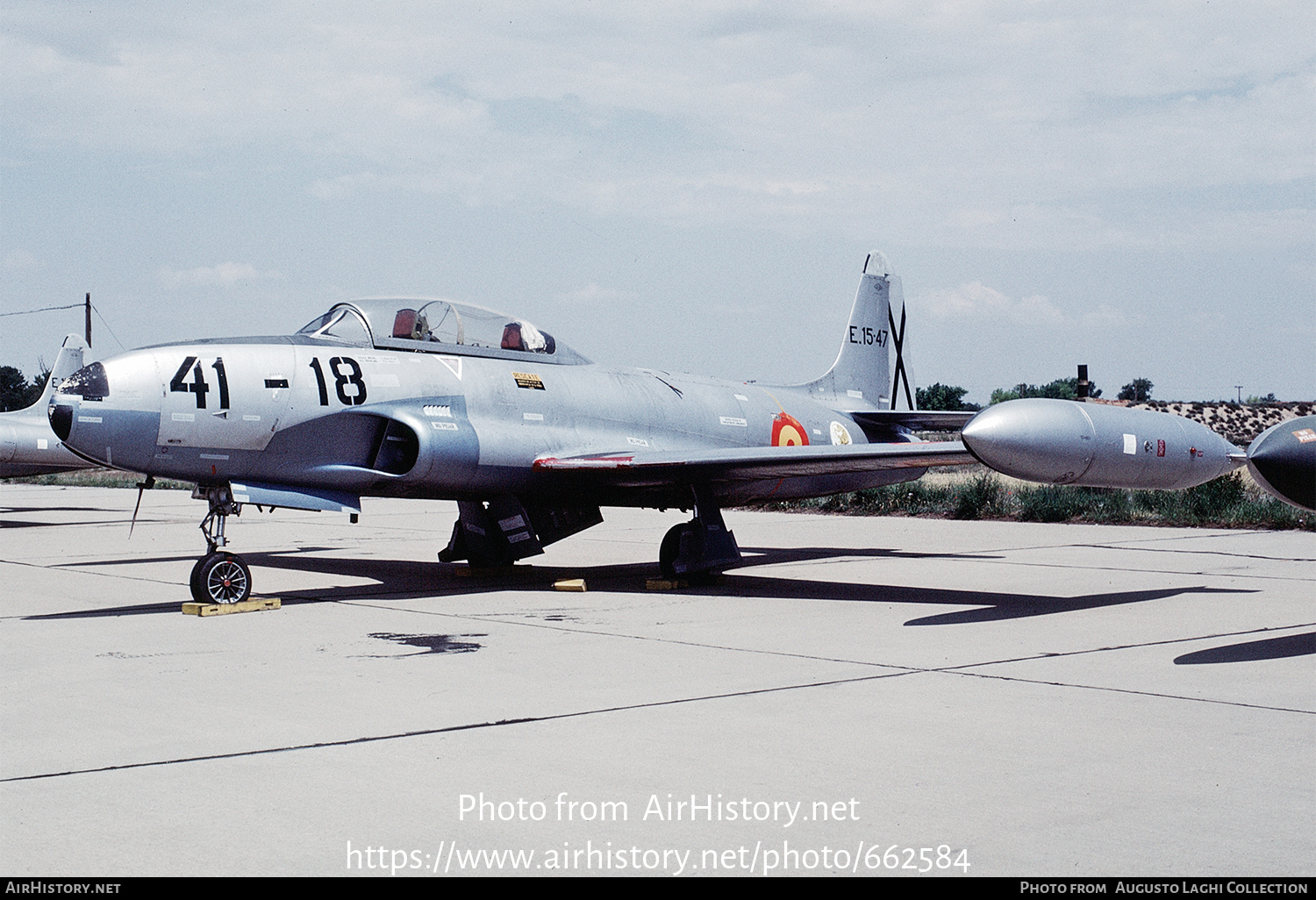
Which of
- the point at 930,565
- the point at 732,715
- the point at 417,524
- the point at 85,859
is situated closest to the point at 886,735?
the point at 732,715

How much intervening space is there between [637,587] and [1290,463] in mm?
6417

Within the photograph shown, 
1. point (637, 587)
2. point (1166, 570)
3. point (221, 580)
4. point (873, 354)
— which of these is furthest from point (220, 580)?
point (873, 354)

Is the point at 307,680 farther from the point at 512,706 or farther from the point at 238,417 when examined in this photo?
the point at 238,417

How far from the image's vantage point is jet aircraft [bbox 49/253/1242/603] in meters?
9.13

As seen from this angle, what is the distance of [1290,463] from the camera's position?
21.6 feet

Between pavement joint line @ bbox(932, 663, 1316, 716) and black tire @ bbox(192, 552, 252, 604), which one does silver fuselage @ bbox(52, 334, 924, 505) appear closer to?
black tire @ bbox(192, 552, 252, 604)

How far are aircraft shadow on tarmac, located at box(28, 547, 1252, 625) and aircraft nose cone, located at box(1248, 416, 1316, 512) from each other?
2.55m

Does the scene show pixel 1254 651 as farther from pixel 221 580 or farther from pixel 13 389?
pixel 13 389

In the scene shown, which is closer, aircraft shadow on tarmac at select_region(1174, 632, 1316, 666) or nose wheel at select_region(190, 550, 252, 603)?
aircraft shadow on tarmac at select_region(1174, 632, 1316, 666)

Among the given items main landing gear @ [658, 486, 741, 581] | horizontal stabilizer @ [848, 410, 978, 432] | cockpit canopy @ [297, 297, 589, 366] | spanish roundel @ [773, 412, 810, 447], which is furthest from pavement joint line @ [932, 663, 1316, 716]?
horizontal stabilizer @ [848, 410, 978, 432]

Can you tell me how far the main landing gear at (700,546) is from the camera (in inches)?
459

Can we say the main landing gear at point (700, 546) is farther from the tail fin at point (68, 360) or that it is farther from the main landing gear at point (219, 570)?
the tail fin at point (68, 360)

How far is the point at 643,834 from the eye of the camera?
149 inches

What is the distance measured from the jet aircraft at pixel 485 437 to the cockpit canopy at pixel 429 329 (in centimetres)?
2
